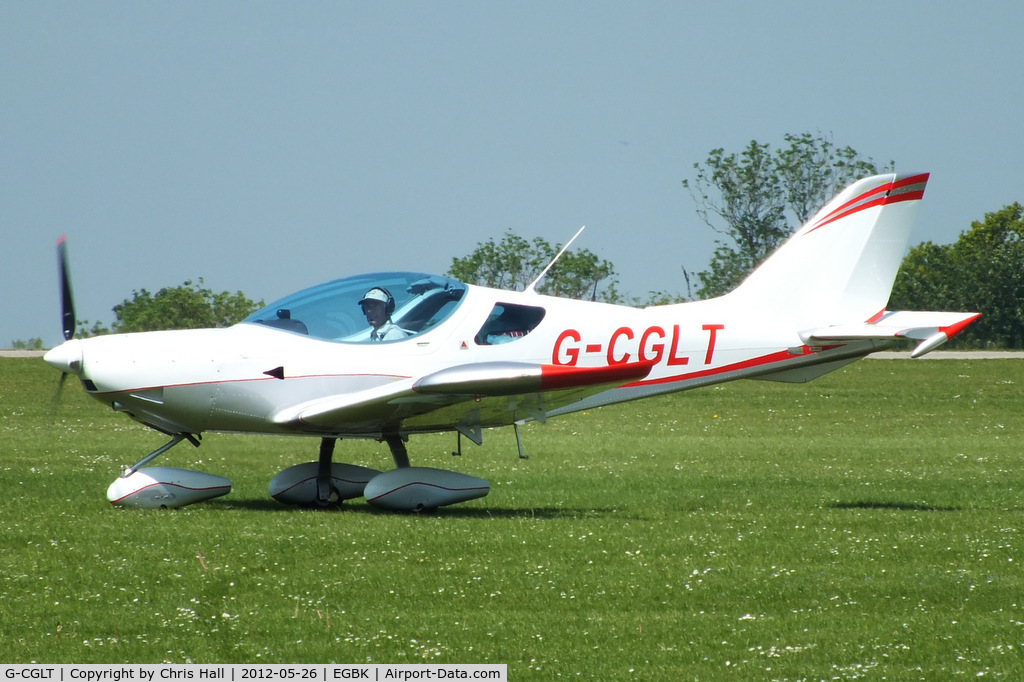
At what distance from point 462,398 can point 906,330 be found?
4719 mm

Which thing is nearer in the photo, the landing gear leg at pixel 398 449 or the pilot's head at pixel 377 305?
the pilot's head at pixel 377 305

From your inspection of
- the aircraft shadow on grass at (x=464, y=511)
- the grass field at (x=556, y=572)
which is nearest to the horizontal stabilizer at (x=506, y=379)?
the grass field at (x=556, y=572)

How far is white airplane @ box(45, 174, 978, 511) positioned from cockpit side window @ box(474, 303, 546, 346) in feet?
0.05

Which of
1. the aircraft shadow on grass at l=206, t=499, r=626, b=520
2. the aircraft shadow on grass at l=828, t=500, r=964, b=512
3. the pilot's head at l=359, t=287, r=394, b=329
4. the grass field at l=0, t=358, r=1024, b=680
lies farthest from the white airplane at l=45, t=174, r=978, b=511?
the aircraft shadow on grass at l=828, t=500, r=964, b=512

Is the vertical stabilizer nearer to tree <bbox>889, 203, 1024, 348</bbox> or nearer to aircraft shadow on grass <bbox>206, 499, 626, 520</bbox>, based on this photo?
aircraft shadow on grass <bbox>206, 499, 626, 520</bbox>

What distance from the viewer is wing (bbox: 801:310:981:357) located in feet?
37.8

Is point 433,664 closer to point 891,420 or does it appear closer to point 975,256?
point 891,420

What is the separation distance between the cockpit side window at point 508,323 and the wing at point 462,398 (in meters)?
0.71

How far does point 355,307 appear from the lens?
11.0m

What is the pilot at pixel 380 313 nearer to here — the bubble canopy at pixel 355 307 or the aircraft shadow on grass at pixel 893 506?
the bubble canopy at pixel 355 307

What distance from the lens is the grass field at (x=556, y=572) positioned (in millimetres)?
6316

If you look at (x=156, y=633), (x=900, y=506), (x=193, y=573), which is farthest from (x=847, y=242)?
(x=156, y=633)

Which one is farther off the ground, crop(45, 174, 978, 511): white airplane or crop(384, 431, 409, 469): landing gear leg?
crop(45, 174, 978, 511): white airplane

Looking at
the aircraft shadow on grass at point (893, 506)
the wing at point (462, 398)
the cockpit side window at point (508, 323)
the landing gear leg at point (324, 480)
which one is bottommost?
the aircraft shadow on grass at point (893, 506)
